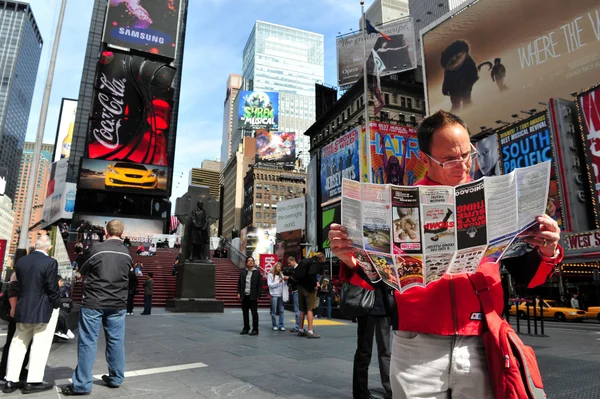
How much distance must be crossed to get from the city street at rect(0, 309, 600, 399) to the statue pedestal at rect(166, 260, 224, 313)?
6263 mm

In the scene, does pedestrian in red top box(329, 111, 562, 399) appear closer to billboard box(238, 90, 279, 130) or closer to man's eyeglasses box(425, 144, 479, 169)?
man's eyeglasses box(425, 144, 479, 169)

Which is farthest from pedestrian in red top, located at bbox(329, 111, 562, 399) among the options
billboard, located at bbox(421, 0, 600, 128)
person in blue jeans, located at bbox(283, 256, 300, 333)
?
billboard, located at bbox(421, 0, 600, 128)

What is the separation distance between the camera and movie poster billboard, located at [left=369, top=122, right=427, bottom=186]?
1731 inches

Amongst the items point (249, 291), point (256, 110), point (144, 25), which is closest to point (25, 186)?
point (256, 110)

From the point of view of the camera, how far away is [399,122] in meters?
59.2

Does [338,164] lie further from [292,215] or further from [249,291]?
[249,291]

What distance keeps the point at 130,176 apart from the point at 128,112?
738 cm

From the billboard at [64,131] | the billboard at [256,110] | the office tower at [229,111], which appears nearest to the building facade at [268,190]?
the billboard at [256,110]

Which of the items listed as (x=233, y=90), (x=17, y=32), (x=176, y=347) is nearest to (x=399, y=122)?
(x=17, y=32)

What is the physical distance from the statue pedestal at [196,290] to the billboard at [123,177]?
1218 inches

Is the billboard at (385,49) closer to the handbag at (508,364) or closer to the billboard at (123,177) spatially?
the billboard at (123,177)

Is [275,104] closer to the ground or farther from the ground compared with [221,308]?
farther from the ground

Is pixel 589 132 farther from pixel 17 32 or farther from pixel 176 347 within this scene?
pixel 17 32

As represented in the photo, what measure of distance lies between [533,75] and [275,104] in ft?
242
